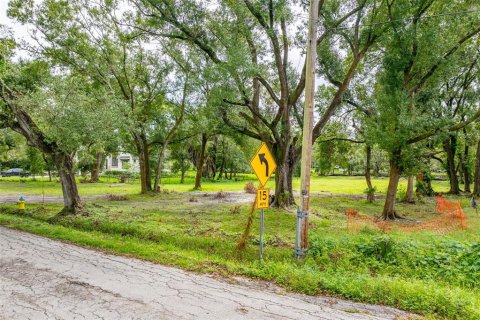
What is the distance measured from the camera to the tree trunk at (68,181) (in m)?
11.7

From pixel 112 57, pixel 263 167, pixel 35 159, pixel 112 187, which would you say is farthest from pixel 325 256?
pixel 35 159

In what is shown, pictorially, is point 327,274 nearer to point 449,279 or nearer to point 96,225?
point 449,279

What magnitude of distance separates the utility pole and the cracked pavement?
1.57 metres

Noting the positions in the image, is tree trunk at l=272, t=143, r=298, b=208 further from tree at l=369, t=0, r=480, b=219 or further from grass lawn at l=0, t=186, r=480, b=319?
tree at l=369, t=0, r=480, b=219

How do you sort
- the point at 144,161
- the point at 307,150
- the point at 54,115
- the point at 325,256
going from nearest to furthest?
1. the point at 325,256
2. the point at 307,150
3. the point at 54,115
4. the point at 144,161

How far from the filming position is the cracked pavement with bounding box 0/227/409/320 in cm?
420

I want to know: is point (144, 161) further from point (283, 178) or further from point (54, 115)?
point (54, 115)

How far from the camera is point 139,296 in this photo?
4.74 m

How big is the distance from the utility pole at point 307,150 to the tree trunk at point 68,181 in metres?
9.06

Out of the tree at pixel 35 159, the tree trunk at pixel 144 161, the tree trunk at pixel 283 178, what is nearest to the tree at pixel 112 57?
the tree trunk at pixel 144 161

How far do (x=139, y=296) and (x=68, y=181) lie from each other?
29.4 ft

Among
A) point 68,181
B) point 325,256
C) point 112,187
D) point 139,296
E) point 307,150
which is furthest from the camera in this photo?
point 112,187

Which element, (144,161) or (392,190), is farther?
(144,161)

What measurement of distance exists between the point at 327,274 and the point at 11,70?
12743 mm
